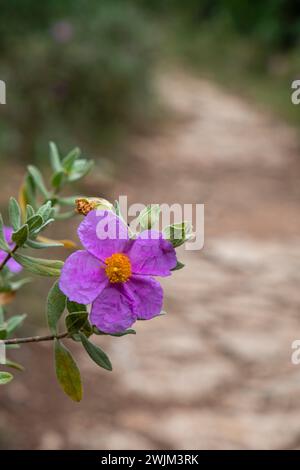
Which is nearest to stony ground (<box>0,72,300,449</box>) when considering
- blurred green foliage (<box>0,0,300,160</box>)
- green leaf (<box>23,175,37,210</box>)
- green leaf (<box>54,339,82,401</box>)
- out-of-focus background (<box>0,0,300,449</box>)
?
out-of-focus background (<box>0,0,300,449</box>)

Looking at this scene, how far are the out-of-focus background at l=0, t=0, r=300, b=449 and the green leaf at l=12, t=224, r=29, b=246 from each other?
180 cm

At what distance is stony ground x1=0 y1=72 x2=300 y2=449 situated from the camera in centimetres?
260

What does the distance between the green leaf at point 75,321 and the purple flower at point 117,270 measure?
0.22 feet

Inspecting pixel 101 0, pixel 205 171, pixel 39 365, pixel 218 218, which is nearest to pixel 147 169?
pixel 205 171

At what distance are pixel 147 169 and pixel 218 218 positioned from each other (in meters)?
1.40

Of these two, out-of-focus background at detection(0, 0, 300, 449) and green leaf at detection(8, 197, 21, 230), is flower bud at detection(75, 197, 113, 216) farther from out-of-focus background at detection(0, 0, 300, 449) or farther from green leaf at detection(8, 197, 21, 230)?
out-of-focus background at detection(0, 0, 300, 449)

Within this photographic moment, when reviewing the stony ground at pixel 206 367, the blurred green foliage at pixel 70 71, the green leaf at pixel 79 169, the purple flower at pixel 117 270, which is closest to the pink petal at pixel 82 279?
the purple flower at pixel 117 270

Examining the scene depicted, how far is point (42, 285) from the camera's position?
11.9ft

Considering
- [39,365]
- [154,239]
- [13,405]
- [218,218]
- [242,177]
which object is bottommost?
[154,239]

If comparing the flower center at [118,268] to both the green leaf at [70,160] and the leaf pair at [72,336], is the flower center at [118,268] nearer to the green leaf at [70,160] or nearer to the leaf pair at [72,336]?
the leaf pair at [72,336]

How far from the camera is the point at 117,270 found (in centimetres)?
78

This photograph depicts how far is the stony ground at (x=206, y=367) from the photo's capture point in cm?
260

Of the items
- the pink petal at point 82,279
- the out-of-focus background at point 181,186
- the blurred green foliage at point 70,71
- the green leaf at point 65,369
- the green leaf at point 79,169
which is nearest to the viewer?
the pink petal at point 82,279
